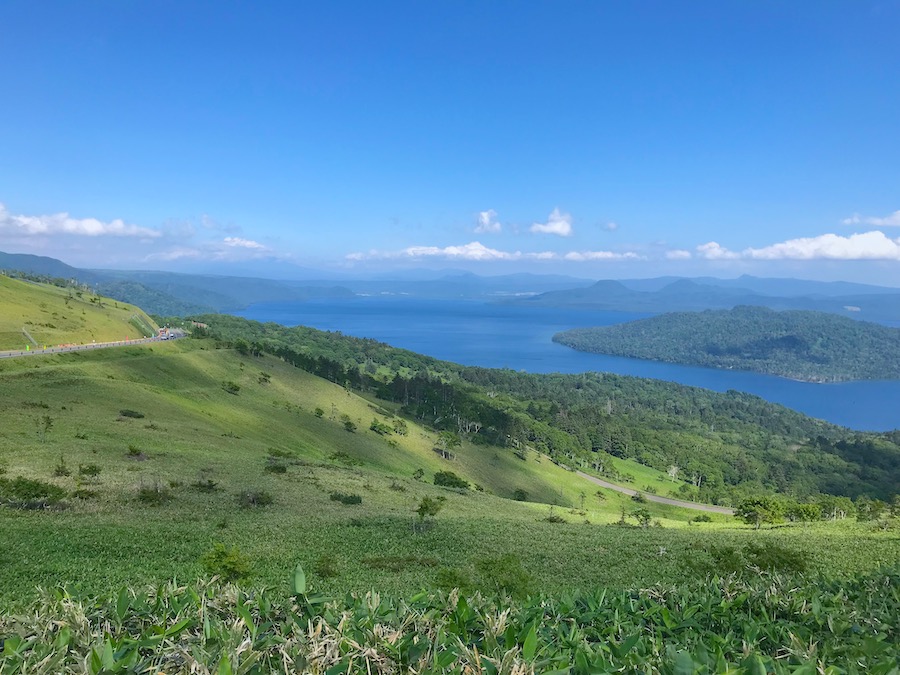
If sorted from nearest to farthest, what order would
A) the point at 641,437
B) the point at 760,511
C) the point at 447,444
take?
the point at 760,511 < the point at 447,444 < the point at 641,437

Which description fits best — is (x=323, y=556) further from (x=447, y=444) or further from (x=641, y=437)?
(x=641, y=437)

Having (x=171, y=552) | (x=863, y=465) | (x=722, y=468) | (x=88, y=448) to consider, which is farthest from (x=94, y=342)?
(x=863, y=465)

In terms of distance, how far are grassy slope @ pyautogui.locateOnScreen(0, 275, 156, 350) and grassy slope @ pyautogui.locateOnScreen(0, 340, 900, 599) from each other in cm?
1886

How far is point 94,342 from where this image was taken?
8200 cm

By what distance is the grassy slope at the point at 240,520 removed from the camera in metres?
18.6

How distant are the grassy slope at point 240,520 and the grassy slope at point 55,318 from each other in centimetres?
1886

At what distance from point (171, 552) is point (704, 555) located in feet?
85.5

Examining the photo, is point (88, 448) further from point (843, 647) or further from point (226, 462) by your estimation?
point (843, 647)

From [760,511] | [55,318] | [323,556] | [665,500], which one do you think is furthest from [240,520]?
[665,500]

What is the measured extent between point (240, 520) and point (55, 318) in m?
88.2

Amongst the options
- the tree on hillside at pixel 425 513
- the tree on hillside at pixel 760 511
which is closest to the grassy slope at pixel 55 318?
the tree on hillside at pixel 425 513

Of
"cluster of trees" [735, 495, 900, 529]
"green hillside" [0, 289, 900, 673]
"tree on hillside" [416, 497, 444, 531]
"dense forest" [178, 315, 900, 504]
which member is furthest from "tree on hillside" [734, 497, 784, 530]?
"dense forest" [178, 315, 900, 504]

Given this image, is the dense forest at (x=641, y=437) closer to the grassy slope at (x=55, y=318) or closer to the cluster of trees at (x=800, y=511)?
the grassy slope at (x=55, y=318)

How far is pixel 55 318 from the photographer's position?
87750mm
